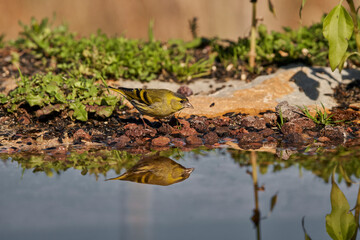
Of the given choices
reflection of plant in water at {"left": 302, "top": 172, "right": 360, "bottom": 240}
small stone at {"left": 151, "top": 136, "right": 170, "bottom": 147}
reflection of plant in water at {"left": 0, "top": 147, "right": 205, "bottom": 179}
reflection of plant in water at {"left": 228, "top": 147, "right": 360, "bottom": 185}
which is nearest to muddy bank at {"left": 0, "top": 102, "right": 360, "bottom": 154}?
small stone at {"left": 151, "top": 136, "right": 170, "bottom": 147}

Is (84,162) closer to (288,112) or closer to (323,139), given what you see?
(323,139)

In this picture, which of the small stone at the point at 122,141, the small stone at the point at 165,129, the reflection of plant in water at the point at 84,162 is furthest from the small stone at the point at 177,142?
the reflection of plant in water at the point at 84,162

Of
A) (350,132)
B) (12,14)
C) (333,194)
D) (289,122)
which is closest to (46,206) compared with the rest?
(333,194)

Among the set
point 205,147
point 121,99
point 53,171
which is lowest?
point 53,171

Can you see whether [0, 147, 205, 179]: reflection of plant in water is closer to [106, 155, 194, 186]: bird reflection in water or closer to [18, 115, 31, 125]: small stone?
[106, 155, 194, 186]: bird reflection in water

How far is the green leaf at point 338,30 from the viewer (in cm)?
507

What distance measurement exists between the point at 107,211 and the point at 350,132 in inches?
136

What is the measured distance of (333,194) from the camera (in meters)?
3.34

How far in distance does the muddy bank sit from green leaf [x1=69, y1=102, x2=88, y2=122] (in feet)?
0.38

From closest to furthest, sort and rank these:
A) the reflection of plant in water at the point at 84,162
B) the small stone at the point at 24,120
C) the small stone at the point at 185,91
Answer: the reflection of plant in water at the point at 84,162
the small stone at the point at 24,120
the small stone at the point at 185,91

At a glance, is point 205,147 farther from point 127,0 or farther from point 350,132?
point 127,0

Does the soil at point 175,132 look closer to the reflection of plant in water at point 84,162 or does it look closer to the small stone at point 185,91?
the reflection of plant in water at point 84,162

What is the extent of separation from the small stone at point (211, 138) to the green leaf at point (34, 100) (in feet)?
7.32

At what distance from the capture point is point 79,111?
588 cm
